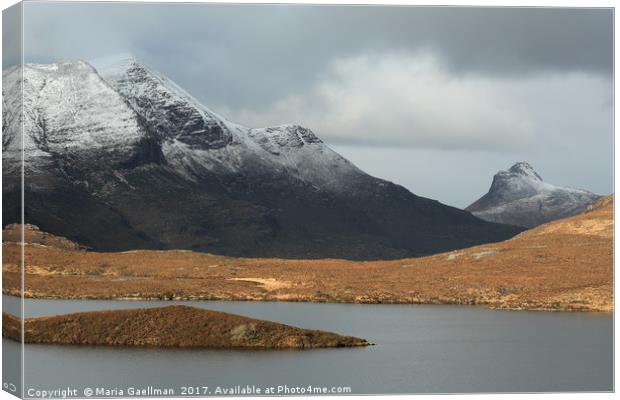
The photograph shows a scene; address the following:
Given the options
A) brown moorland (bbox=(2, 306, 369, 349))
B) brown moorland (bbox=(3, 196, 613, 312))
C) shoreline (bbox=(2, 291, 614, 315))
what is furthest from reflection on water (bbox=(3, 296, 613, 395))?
brown moorland (bbox=(3, 196, 613, 312))

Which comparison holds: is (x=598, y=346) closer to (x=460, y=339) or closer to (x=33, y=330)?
(x=460, y=339)

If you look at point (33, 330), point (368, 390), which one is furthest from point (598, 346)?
point (33, 330)

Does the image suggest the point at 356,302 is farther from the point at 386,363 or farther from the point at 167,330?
the point at 386,363

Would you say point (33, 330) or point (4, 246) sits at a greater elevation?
point (4, 246)

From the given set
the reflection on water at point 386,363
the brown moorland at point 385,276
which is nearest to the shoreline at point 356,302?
the brown moorland at point 385,276

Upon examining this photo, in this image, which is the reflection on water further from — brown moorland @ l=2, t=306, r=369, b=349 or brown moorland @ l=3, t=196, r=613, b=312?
brown moorland @ l=3, t=196, r=613, b=312

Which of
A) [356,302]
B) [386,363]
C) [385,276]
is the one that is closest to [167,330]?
[386,363]
